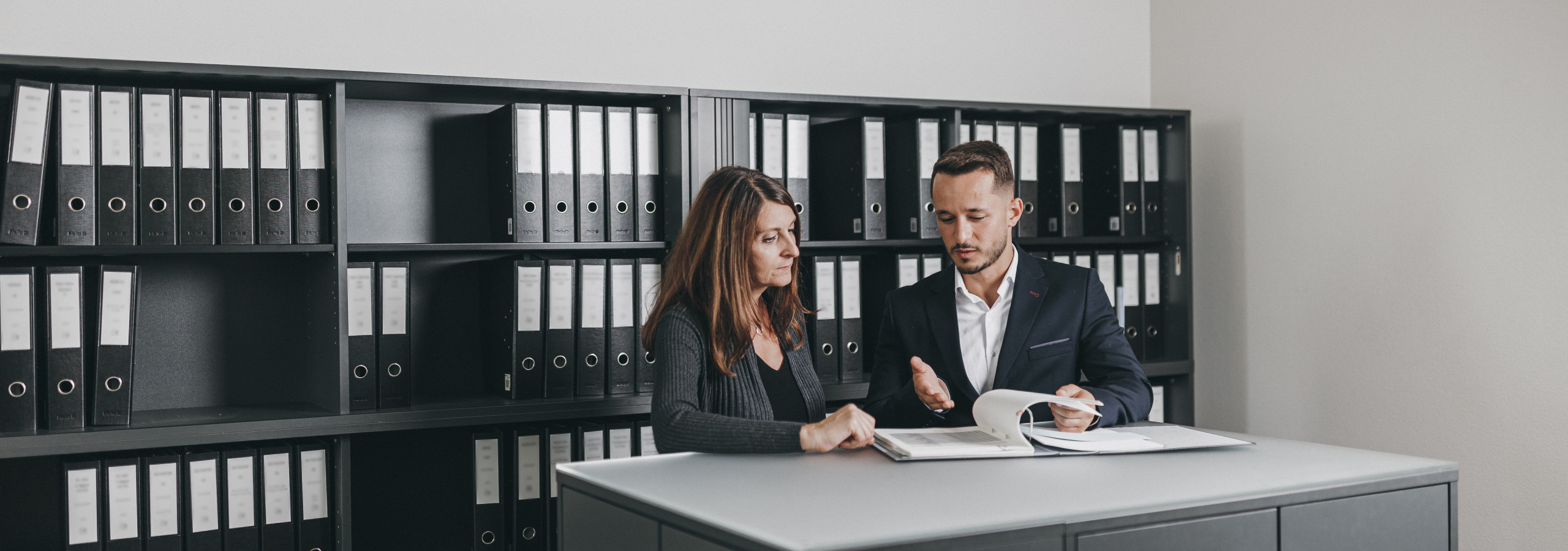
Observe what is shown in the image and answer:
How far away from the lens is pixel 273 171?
6.82ft

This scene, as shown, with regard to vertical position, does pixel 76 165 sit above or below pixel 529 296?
above

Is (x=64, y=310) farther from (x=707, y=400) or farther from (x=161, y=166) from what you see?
(x=707, y=400)

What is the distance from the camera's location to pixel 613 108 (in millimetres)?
2342

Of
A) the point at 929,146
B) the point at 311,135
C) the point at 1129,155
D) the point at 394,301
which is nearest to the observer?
the point at 311,135

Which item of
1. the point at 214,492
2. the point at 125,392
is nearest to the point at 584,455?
the point at 214,492

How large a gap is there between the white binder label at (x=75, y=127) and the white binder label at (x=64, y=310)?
0.21 m

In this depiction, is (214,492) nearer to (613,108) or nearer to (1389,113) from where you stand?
(613,108)

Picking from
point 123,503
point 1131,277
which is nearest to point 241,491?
point 123,503

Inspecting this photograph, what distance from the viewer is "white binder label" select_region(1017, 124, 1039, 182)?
9.05ft

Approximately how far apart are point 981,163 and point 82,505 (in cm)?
175

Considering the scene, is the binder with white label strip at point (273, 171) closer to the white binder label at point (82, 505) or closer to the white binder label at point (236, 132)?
the white binder label at point (236, 132)

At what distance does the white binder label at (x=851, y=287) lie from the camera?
2570 millimetres

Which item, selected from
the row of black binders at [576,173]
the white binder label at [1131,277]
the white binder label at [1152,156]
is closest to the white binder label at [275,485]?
the row of black binders at [576,173]

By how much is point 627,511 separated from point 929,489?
37 cm
